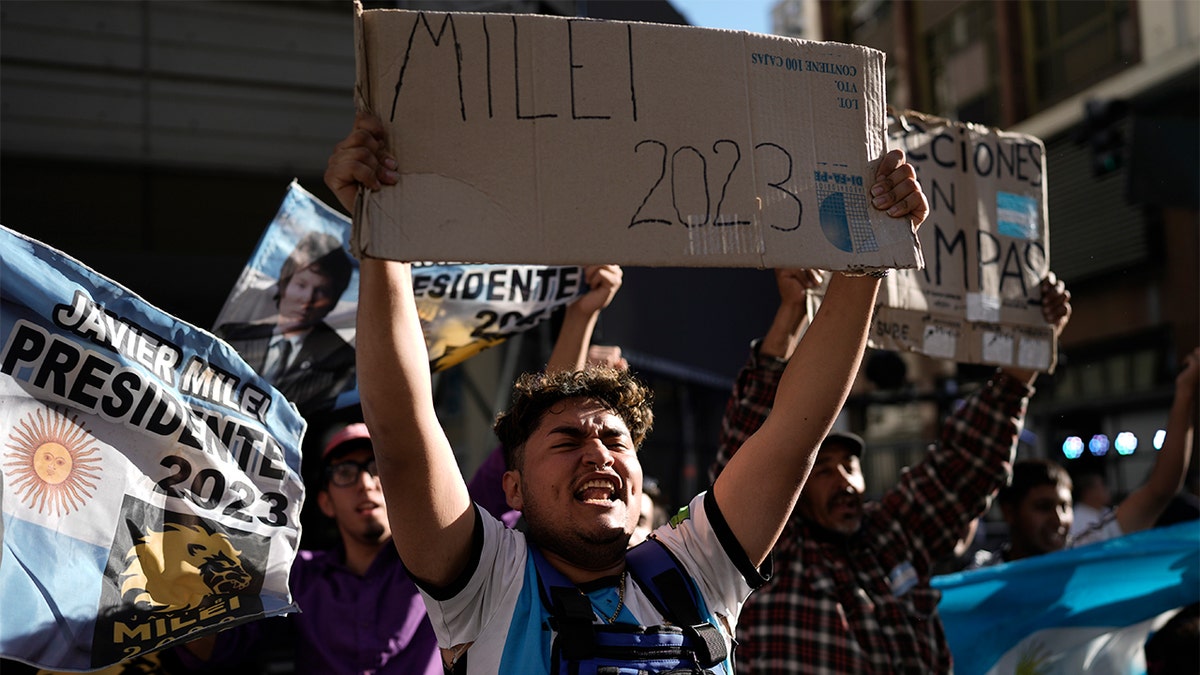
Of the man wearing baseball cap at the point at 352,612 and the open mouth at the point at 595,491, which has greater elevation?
the open mouth at the point at 595,491

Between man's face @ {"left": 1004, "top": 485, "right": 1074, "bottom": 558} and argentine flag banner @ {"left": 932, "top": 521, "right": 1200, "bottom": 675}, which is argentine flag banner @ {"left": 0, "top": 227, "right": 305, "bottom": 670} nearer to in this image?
argentine flag banner @ {"left": 932, "top": 521, "right": 1200, "bottom": 675}

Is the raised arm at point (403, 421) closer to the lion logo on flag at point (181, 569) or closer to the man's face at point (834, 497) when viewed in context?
the lion logo on flag at point (181, 569)

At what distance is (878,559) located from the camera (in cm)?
361

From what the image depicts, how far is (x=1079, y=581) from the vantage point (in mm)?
4094

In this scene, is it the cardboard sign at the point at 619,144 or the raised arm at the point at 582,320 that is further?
the raised arm at the point at 582,320

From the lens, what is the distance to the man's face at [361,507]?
10.6 ft

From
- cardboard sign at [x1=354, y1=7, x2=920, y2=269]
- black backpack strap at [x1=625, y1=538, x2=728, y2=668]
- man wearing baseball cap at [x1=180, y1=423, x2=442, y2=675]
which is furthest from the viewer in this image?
man wearing baseball cap at [x1=180, y1=423, x2=442, y2=675]

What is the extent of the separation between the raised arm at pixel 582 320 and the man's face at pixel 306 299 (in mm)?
827

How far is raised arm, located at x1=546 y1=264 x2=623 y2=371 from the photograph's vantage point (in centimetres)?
319

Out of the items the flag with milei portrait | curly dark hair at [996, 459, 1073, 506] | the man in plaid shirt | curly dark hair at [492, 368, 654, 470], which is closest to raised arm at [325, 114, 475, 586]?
curly dark hair at [492, 368, 654, 470]

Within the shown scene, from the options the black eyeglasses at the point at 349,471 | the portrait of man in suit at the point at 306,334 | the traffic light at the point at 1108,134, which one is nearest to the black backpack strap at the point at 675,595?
the black eyeglasses at the point at 349,471

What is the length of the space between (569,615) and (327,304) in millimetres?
1959

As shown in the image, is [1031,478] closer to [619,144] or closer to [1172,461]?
[1172,461]

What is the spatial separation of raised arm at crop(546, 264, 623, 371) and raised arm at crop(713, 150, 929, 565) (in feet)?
3.02
